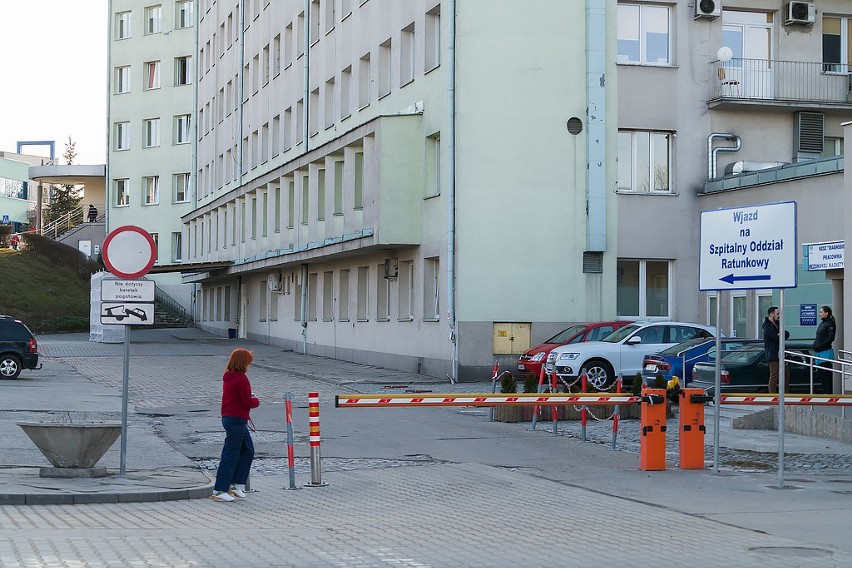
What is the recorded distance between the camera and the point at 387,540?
33.7 ft

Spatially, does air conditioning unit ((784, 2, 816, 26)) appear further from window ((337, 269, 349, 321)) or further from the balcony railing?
window ((337, 269, 349, 321))

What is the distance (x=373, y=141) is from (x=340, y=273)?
341 inches

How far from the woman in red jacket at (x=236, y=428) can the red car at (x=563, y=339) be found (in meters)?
15.8

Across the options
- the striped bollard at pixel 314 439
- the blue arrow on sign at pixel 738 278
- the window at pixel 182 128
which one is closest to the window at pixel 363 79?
the blue arrow on sign at pixel 738 278

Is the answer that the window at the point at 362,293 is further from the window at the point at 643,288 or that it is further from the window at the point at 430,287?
the window at the point at 643,288

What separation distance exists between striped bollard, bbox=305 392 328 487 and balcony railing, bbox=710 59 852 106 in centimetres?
2269

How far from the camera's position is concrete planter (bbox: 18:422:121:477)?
13516mm

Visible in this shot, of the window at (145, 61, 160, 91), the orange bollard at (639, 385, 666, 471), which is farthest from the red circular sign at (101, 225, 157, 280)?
the window at (145, 61, 160, 91)

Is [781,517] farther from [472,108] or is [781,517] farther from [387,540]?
[472,108]

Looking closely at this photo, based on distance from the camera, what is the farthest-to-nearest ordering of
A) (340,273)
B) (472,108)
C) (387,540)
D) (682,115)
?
(340,273), (682,115), (472,108), (387,540)

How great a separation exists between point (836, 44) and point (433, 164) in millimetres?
11694

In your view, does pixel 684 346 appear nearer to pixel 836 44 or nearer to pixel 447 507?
pixel 836 44

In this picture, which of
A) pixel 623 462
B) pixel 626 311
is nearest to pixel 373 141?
pixel 626 311

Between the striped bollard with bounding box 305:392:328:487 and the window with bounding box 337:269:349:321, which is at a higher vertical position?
the window with bounding box 337:269:349:321
